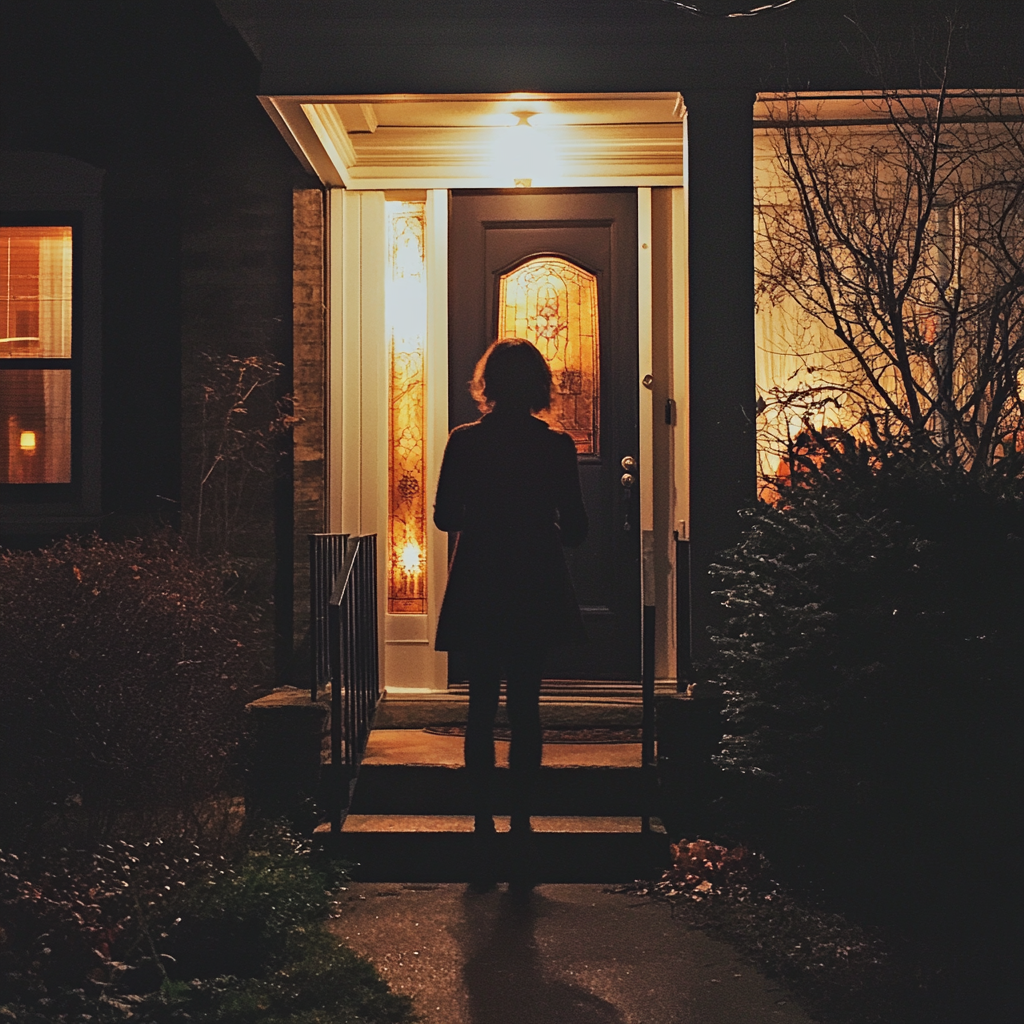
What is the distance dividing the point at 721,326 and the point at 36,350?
3.94 metres

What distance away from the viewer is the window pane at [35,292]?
6.82m

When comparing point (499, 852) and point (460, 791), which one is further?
point (460, 791)

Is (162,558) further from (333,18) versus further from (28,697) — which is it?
(333,18)

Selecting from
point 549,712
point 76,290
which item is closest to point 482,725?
point 549,712

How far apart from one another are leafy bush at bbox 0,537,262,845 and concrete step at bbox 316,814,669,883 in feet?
2.15

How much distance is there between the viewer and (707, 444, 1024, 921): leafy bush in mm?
3945

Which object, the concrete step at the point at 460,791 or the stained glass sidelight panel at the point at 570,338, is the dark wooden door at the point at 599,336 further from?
the concrete step at the point at 460,791

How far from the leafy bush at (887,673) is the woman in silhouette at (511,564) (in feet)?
2.48

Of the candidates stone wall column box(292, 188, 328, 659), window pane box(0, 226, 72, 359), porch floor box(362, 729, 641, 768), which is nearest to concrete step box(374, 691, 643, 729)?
porch floor box(362, 729, 641, 768)

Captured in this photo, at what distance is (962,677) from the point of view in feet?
13.1

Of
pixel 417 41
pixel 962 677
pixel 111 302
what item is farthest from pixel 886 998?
pixel 111 302

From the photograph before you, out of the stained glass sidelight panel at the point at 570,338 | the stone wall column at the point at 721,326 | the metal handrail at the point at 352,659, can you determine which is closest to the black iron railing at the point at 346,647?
the metal handrail at the point at 352,659

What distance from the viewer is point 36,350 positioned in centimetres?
686

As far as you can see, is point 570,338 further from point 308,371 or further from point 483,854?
point 483,854
